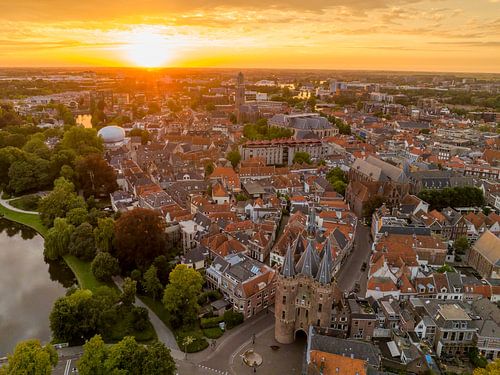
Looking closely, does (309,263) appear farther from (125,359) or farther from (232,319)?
(125,359)

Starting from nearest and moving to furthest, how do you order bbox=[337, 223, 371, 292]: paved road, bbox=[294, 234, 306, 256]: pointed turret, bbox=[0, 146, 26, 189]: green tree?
bbox=[294, 234, 306, 256]: pointed turret < bbox=[337, 223, 371, 292]: paved road < bbox=[0, 146, 26, 189]: green tree

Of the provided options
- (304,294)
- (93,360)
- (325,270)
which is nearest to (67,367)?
(93,360)

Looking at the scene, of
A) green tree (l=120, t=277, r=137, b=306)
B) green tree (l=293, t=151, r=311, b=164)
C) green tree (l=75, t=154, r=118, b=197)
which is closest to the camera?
green tree (l=120, t=277, r=137, b=306)

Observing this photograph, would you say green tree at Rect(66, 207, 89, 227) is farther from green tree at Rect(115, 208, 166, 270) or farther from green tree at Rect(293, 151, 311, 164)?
green tree at Rect(293, 151, 311, 164)

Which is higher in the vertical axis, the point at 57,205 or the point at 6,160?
the point at 6,160

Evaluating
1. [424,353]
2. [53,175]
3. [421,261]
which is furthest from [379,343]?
[53,175]

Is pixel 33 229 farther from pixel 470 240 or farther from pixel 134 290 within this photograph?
pixel 470 240

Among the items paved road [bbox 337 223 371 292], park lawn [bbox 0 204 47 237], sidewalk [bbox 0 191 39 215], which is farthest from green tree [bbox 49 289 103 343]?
sidewalk [bbox 0 191 39 215]
